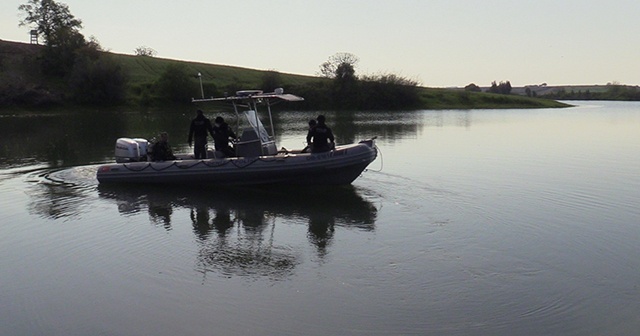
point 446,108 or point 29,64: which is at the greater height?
point 29,64

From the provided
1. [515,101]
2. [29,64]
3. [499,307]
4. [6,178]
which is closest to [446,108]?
[515,101]

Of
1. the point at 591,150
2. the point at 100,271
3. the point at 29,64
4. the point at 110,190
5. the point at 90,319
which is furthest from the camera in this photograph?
the point at 29,64

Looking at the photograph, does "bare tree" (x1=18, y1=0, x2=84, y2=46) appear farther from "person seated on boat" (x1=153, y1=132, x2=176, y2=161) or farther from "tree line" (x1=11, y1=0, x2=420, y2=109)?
"person seated on boat" (x1=153, y1=132, x2=176, y2=161)

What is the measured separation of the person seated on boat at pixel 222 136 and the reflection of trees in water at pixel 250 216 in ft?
3.41

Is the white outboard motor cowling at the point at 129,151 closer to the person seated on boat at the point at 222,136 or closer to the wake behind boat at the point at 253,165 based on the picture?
the wake behind boat at the point at 253,165

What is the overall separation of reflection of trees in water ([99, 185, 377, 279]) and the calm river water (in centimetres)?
4

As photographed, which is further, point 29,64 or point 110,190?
point 29,64

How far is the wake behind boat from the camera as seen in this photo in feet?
42.1

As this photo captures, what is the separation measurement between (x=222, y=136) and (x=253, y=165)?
4.36 feet

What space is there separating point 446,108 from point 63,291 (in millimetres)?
62626

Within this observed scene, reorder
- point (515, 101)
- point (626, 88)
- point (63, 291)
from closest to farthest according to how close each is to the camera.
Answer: point (63, 291) → point (515, 101) → point (626, 88)

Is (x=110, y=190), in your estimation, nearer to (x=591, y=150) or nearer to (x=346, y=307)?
(x=346, y=307)

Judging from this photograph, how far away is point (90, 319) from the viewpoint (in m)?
6.36

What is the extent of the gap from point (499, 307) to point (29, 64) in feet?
221
